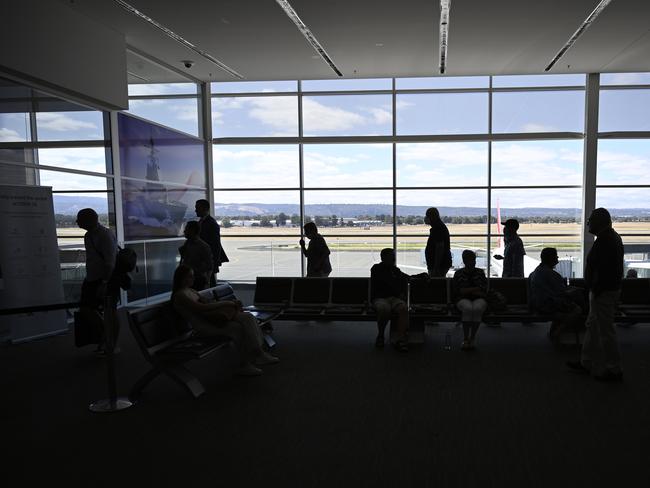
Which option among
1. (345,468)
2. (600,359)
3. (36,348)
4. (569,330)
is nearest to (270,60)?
(36,348)

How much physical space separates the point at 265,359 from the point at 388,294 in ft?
6.09

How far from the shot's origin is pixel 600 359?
Answer: 450 centimetres

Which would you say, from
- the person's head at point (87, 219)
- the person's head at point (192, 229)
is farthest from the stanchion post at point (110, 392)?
the person's head at point (192, 229)

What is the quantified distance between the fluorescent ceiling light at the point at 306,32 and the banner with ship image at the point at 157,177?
3418 millimetres

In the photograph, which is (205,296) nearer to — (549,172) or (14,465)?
(14,465)

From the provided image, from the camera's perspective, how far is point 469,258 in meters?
5.97

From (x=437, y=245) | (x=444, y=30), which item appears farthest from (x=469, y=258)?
(x=444, y=30)

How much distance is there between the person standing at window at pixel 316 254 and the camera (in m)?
7.07

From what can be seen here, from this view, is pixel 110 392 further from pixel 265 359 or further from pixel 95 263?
pixel 95 263

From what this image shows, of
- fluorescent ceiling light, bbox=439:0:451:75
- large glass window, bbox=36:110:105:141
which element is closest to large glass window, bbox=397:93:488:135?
fluorescent ceiling light, bbox=439:0:451:75

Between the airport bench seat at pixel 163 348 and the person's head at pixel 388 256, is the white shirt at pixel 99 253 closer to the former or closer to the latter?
the airport bench seat at pixel 163 348

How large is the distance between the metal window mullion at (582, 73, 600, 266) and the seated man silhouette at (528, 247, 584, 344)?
5916mm

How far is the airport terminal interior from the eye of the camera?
3.30m

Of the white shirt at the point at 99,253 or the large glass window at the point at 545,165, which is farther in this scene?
the large glass window at the point at 545,165
